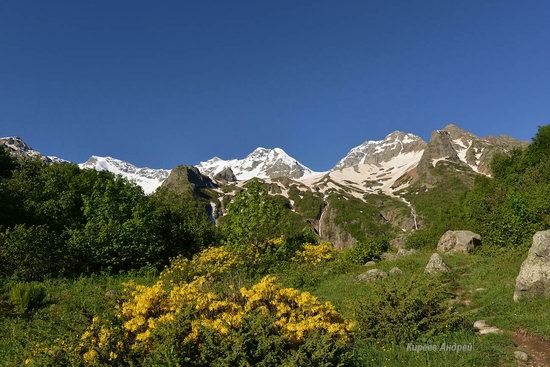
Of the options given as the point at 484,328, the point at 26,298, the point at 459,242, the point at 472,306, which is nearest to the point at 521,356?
the point at 484,328

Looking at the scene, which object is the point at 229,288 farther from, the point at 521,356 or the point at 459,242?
the point at 459,242

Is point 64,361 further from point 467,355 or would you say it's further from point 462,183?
point 462,183

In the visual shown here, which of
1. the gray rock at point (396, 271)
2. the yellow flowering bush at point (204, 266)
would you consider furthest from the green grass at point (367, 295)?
the yellow flowering bush at point (204, 266)

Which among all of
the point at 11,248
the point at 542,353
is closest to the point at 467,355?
the point at 542,353

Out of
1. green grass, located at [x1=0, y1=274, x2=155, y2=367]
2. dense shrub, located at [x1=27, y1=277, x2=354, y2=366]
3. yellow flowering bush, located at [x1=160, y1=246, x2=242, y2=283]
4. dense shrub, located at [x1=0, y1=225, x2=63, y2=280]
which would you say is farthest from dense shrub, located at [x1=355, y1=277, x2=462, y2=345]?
dense shrub, located at [x1=0, y1=225, x2=63, y2=280]

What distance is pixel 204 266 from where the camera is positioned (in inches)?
813

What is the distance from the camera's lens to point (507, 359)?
29.6 feet

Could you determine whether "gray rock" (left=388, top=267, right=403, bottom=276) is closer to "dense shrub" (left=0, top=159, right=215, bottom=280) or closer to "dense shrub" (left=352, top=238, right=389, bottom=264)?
"dense shrub" (left=352, top=238, right=389, bottom=264)

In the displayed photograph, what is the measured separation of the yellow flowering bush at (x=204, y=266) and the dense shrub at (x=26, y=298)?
19.0ft

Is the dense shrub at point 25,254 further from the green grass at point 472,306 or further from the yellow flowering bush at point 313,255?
the green grass at point 472,306

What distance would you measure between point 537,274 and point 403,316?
6463 millimetres

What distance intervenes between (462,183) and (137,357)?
214 meters

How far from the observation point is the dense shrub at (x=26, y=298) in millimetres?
14383

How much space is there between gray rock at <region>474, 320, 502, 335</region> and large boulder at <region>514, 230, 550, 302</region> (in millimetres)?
2967
